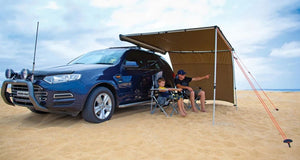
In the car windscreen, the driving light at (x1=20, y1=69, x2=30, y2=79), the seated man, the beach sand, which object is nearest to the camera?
the beach sand

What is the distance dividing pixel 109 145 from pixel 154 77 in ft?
10.3

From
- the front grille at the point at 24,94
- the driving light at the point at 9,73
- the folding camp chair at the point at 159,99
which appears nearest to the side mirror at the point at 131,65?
the folding camp chair at the point at 159,99

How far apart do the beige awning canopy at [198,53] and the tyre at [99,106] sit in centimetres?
187

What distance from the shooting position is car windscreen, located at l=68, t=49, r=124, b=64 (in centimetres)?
508

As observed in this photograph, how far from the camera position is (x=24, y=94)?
422cm

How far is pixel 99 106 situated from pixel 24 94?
1510 millimetres

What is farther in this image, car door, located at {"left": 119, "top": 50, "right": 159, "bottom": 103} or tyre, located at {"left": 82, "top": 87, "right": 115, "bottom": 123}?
car door, located at {"left": 119, "top": 50, "right": 159, "bottom": 103}

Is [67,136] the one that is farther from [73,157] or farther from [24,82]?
[24,82]

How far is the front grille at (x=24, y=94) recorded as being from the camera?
4.00 metres

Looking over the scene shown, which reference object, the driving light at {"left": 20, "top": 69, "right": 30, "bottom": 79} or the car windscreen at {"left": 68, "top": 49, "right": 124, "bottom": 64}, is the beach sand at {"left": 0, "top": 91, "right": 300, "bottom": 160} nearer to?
the driving light at {"left": 20, "top": 69, "right": 30, "bottom": 79}

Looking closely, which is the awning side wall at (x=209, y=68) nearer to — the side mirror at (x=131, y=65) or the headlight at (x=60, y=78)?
the side mirror at (x=131, y=65)

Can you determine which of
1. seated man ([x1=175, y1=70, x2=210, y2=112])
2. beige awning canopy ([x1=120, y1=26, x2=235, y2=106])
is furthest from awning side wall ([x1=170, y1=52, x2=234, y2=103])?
seated man ([x1=175, y1=70, x2=210, y2=112])

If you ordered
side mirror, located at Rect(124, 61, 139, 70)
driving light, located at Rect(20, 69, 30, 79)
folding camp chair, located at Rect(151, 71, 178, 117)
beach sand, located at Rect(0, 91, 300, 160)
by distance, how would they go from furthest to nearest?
folding camp chair, located at Rect(151, 71, 178, 117), side mirror, located at Rect(124, 61, 139, 70), driving light, located at Rect(20, 69, 30, 79), beach sand, located at Rect(0, 91, 300, 160)

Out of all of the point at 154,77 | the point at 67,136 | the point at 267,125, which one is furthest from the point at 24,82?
the point at 267,125
